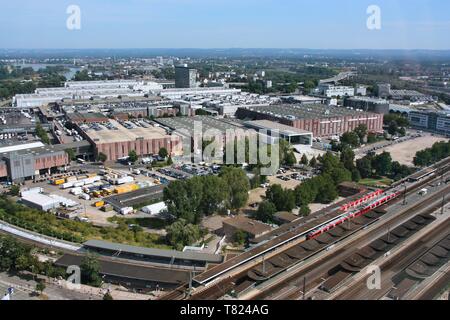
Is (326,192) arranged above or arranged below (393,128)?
below

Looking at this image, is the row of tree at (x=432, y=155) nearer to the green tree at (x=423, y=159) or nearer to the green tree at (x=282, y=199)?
the green tree at (x=423, y=159)

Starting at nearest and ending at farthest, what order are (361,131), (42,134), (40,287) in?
(40,287), (42,134), (361,131)

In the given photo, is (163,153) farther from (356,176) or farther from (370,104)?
(370,104)

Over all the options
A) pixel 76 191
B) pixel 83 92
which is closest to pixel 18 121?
pixel 83 92

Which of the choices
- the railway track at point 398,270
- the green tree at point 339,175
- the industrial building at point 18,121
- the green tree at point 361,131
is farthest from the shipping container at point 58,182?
the green tree at point 361,131

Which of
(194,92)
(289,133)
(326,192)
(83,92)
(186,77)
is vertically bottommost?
(326,192)
